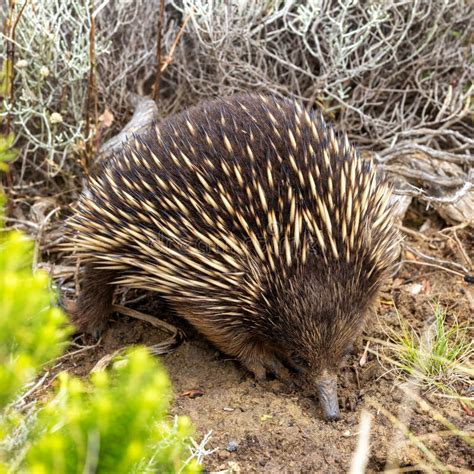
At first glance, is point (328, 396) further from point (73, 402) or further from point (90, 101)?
point (90, 101)

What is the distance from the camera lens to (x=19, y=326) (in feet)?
4.83

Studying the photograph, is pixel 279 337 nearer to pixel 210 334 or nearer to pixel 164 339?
pixel 210 334

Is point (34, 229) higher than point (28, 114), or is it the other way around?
point (28, 114)

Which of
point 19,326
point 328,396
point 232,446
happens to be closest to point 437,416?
point 328,396

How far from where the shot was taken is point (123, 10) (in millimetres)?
4594

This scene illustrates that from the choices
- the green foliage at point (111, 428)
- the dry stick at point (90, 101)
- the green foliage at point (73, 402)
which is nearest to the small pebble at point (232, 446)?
the green foliage at point (73, 402)

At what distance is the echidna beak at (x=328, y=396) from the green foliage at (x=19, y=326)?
1.62 meters

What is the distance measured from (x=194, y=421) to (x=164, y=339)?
0.78 metres

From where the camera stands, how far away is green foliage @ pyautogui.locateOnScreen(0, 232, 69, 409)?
1.40 m

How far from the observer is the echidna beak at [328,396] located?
9.68 ft

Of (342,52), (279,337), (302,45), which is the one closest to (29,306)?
(279,337)

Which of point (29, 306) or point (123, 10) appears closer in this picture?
point (29, 306)

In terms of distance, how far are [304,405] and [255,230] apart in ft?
2.70

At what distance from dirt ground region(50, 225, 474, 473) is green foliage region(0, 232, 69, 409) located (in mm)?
1346
